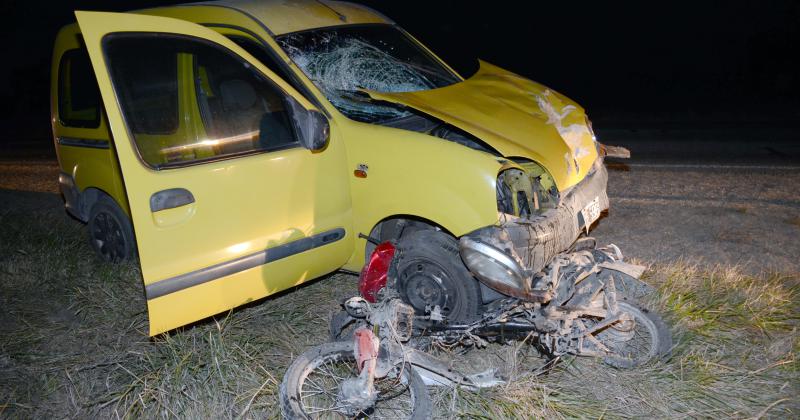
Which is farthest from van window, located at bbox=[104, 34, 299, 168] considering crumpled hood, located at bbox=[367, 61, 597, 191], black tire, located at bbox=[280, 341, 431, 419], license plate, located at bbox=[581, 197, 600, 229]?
license plate, located at bbox=[581, 197, 600, 229]

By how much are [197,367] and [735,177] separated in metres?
6.03

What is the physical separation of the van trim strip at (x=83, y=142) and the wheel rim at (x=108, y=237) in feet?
1.83

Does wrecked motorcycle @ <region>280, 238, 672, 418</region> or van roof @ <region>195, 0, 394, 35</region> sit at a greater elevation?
van roof @ <region>195, 0, 394, 35</region>

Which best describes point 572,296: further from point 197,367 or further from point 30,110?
point 30,110

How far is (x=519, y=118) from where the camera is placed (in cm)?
433

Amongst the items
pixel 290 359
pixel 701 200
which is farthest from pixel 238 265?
pixel 701 200

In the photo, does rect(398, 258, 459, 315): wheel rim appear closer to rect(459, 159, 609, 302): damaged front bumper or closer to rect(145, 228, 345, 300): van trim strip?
rect(459, 159, 609, 302): damaged front bumper

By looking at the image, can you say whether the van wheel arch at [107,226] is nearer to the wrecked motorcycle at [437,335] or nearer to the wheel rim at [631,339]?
the wrecked motorcycle at [437,335]

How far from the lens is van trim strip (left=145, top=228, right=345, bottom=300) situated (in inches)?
142

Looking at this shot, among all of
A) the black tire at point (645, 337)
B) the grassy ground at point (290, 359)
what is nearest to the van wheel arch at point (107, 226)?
the grassy ground at point (290, 359)

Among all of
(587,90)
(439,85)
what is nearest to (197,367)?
(439,85)

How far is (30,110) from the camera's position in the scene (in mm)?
20828

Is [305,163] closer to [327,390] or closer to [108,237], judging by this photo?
[327,390]

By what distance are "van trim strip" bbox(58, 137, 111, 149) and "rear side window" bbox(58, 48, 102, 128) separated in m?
0.11
